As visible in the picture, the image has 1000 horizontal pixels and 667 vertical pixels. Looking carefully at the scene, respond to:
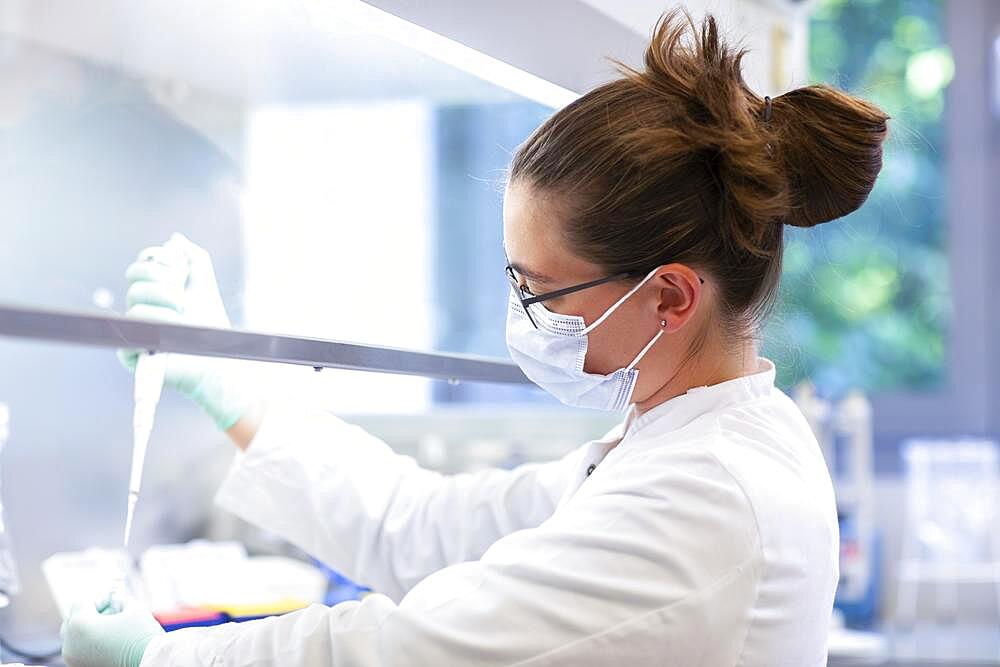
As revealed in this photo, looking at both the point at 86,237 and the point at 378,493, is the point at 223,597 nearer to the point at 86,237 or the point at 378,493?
the point at 378,493

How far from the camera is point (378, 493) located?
1.33 m

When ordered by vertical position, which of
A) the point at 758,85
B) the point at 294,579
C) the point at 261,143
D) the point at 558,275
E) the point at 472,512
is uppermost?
the point at 758,85

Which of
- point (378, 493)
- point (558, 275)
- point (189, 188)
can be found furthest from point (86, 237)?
point (558, 275)

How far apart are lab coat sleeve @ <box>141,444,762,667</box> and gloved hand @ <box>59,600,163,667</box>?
3 centimetres

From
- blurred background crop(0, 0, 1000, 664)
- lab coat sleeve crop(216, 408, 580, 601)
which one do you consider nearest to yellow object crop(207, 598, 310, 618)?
lab coat sleeve crop(216, 408, 580, 601)

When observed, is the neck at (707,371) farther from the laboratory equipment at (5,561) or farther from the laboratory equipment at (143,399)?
the laboratory equipment at (5,561)

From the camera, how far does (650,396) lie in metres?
1.11

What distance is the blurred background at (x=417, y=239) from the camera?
1.14 meters

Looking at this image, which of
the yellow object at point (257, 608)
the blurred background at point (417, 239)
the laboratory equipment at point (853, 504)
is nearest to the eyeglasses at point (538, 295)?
the blurred background at point (417, 239)

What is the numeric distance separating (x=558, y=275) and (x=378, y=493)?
431mm

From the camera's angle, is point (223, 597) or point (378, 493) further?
point (223, 597)

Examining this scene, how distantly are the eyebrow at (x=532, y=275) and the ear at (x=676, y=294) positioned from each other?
100 mm

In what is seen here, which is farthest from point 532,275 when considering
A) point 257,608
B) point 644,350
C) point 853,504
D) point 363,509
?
point 853,504

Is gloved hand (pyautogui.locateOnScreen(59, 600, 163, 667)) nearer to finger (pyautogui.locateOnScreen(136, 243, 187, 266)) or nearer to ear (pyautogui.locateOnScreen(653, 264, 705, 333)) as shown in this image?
finger (pyautogui.locateOnScreen(136, 243, 187, 266))
